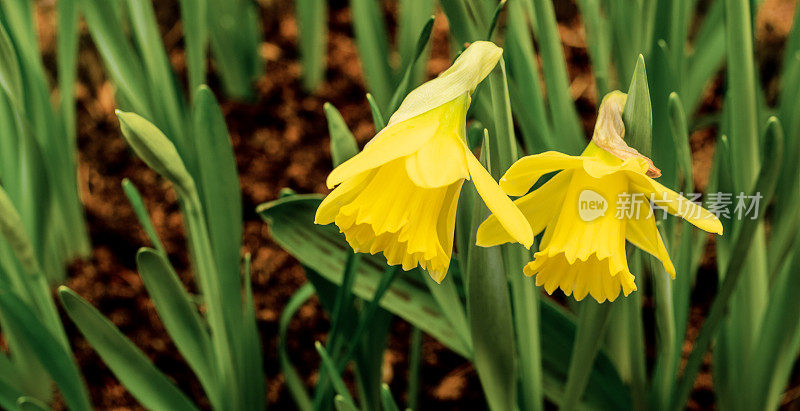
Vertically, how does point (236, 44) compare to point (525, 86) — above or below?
above

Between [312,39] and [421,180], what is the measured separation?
104 centimetres

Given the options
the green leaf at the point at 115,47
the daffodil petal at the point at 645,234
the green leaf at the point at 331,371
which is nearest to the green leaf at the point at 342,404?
the green leaf at the point at 331,371

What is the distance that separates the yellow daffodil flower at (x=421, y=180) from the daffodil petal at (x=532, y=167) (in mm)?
35

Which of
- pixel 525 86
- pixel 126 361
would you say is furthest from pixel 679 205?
→ pixel 126 361

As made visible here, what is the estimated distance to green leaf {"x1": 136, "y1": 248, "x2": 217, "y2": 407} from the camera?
0.81 meters

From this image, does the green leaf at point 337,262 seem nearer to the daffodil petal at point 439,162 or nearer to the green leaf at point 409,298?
the green leaf at point 409,298

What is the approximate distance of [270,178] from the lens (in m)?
1.38

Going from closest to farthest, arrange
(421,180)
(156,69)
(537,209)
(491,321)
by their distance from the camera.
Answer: (421,180) → (537,209) → (491,321) → (156,69)

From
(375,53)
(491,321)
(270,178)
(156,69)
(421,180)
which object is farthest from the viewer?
(270,178)

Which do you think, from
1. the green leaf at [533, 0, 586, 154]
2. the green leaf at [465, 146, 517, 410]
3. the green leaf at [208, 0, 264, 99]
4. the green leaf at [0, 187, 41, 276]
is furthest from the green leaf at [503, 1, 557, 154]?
the green leaf at [208, 0, 264, 99]

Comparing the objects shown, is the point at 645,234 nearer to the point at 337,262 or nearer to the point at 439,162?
the point at 439,162

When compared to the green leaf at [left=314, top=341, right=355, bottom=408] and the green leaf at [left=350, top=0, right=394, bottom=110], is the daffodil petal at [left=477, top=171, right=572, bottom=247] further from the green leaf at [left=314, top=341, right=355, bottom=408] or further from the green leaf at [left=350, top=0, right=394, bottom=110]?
the green leaf at [left=350, top=0, right=394, bottom=110]

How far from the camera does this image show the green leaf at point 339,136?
808 millimetres

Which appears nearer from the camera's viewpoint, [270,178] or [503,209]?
[503,209]
